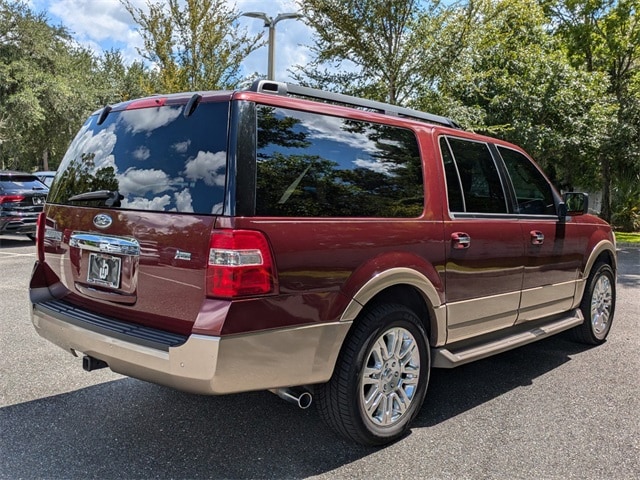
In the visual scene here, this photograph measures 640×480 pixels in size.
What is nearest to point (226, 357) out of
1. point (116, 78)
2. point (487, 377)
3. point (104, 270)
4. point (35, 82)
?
point (104, 270)

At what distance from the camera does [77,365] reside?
14.5ft

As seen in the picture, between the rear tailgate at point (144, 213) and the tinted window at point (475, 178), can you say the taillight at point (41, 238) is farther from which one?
the tinted window at point (475, 178)

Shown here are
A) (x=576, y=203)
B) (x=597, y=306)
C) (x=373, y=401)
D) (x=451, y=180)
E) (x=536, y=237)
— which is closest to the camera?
(x=373, y=401)

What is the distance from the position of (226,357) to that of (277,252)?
0.55 metres

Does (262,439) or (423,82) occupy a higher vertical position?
(423,82)

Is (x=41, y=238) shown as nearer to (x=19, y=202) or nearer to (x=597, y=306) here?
(x=597, y=306)

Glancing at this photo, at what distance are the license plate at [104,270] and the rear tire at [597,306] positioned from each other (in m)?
4.17

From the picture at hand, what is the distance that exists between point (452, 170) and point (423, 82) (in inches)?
428

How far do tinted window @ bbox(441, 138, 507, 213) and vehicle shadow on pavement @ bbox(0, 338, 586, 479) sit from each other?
1.39 metres

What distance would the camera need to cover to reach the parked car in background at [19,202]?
12.5 m

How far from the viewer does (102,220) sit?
3066 mm

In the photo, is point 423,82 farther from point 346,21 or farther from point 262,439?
point 262,439

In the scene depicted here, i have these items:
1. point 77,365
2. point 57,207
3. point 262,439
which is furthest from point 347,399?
point 77,365

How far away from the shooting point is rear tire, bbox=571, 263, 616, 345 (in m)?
5.18
